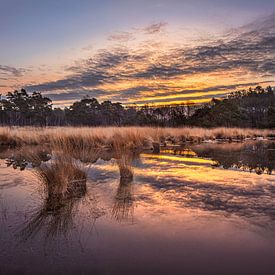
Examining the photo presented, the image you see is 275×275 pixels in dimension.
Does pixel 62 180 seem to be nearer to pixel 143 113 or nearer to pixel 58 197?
pixel 58 197

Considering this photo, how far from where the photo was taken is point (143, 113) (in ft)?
118

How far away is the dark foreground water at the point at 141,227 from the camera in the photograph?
2074mm

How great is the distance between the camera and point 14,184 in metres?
4.61

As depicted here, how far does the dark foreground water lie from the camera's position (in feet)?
6.81

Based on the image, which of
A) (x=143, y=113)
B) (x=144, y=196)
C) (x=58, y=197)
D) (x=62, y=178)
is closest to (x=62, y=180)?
(x=62, y=178)

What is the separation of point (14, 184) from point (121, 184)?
5.72 feet

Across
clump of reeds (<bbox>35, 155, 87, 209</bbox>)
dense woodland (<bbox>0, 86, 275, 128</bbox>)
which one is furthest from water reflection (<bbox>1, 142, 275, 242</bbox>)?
dense woodland (<bbox>0, 86, 275, 128</bbox>)

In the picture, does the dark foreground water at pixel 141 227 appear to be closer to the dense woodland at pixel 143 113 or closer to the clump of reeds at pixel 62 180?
the clump of reeds at pixel 62 180

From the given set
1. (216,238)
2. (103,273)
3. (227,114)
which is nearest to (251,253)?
(216,238)

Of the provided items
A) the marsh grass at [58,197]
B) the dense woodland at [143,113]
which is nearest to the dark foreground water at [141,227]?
the marsh grass at [58,197]

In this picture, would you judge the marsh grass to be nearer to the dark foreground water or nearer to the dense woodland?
the dark foreground water

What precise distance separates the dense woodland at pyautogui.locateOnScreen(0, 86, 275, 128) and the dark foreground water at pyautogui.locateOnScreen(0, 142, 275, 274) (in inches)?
691

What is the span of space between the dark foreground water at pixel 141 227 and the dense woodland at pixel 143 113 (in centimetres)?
1754

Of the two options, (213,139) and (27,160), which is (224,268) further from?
(213,139)
